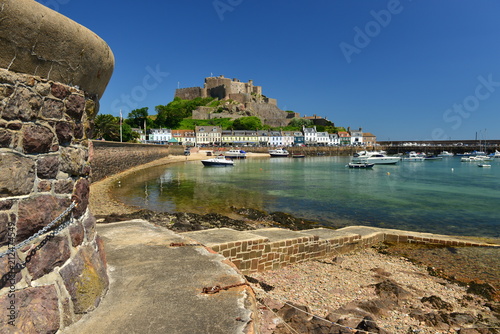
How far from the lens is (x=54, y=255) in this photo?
2.84 metres

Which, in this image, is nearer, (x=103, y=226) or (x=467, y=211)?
(x=103, y=226)

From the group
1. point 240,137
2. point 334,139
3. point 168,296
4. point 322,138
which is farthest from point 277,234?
point 334,139

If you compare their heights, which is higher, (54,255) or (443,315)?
(54,255)

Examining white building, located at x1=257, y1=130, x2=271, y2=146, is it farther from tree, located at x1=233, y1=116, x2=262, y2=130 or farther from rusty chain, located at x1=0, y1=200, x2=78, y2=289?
rusty chain, located at x1=0, y1=200, x2=78, y2=289

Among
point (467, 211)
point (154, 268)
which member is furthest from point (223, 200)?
point (154, 268)

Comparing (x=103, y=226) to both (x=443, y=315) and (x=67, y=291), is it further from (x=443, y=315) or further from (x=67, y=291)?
(x=443, y=315)

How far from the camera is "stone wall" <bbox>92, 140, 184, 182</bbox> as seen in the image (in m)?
28.5

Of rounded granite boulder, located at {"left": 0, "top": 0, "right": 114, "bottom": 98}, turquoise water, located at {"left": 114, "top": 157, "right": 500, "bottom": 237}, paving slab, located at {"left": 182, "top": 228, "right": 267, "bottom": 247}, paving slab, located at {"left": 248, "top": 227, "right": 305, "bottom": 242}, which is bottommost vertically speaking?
turquoise water, located at {"left": 114, "top": 157, "right": 500, "bottom": 237}

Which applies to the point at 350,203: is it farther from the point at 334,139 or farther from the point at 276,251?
the point at 334,139

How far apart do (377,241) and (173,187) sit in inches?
772

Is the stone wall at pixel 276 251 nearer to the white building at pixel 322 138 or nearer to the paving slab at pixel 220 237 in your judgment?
the paving slab at pixel 220 237

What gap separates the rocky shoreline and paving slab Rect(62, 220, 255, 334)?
1.73 meters

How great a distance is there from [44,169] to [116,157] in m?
34.0

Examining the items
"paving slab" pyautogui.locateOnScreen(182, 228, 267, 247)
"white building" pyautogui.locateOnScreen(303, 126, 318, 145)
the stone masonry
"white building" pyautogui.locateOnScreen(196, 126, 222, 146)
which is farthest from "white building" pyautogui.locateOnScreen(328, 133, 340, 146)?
"paving slab" pyautogui.locateOnScreen(182, 228, 267, 247)
